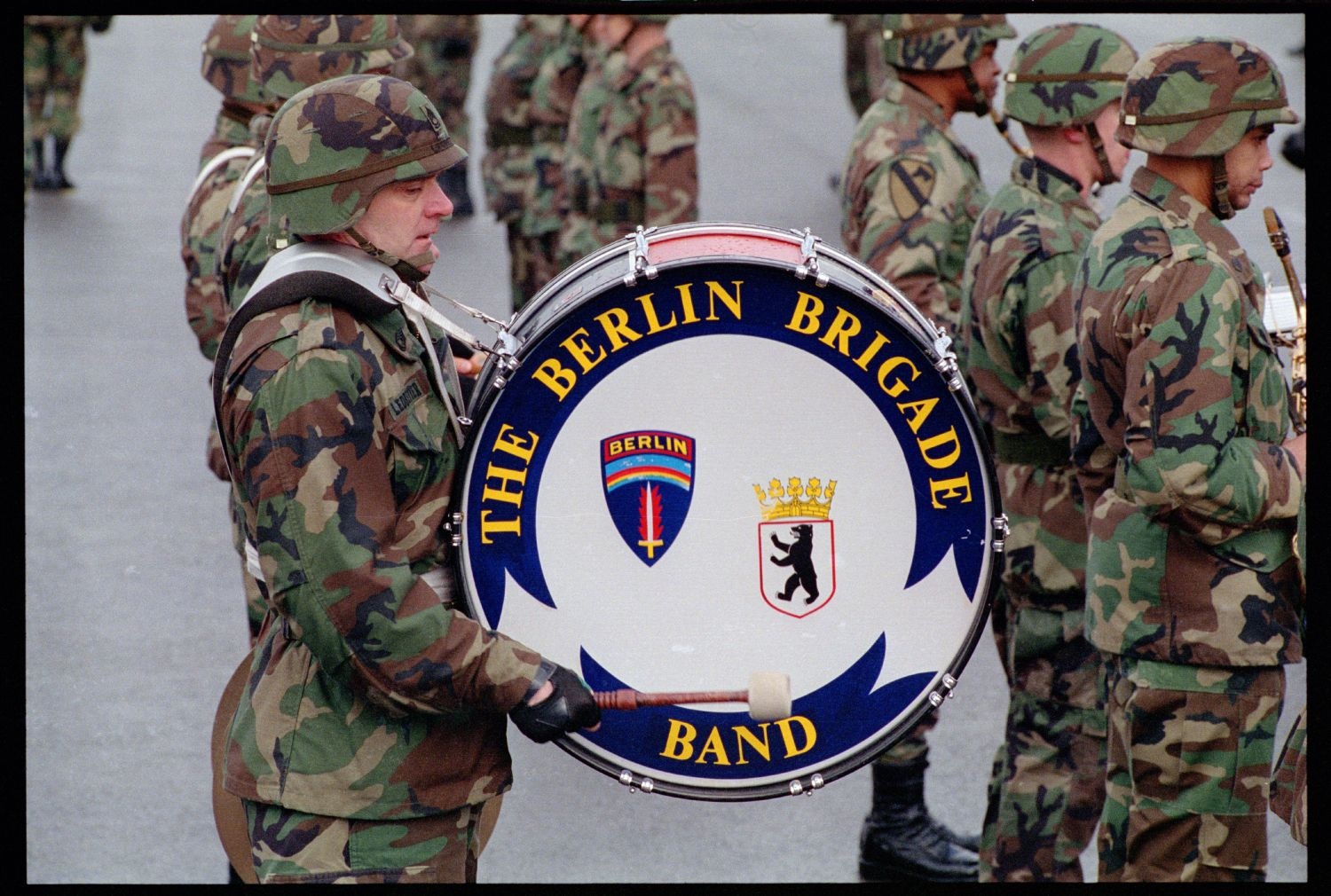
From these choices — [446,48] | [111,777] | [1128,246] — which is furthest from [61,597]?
[446,48]

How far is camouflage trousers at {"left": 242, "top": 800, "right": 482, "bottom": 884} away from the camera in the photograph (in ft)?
10.4

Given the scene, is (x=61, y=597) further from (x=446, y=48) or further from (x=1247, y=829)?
(x=446, y=48)

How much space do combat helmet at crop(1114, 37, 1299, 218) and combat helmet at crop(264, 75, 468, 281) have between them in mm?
1476

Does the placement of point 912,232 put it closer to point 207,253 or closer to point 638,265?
point 207,253

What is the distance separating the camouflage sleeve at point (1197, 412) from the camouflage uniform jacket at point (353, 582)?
1.35 meters

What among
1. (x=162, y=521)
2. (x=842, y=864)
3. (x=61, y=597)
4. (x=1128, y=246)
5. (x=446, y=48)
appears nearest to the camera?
(x=1128, y=246)

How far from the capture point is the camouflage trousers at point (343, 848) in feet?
10.4

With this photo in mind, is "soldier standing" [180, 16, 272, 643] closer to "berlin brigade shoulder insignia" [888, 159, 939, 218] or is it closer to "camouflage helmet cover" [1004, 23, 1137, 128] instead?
"berlin brigade shoulder insignia" [888, 159, 939, 218]

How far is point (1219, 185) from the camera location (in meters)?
3.81

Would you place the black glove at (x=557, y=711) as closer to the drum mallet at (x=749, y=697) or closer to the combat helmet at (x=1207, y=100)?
the drum mallet at (x=749, y=697)

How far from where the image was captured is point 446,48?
40.6ft

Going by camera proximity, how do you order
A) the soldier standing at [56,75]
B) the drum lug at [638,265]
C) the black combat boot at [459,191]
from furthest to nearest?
the soldier standing at [56,75] < the black combat boot at [459,191] < the drum lug at [638,265]

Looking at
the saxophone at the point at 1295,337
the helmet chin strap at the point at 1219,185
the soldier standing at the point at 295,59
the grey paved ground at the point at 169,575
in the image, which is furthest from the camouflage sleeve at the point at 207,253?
the saxophone at the point at 1295,337
